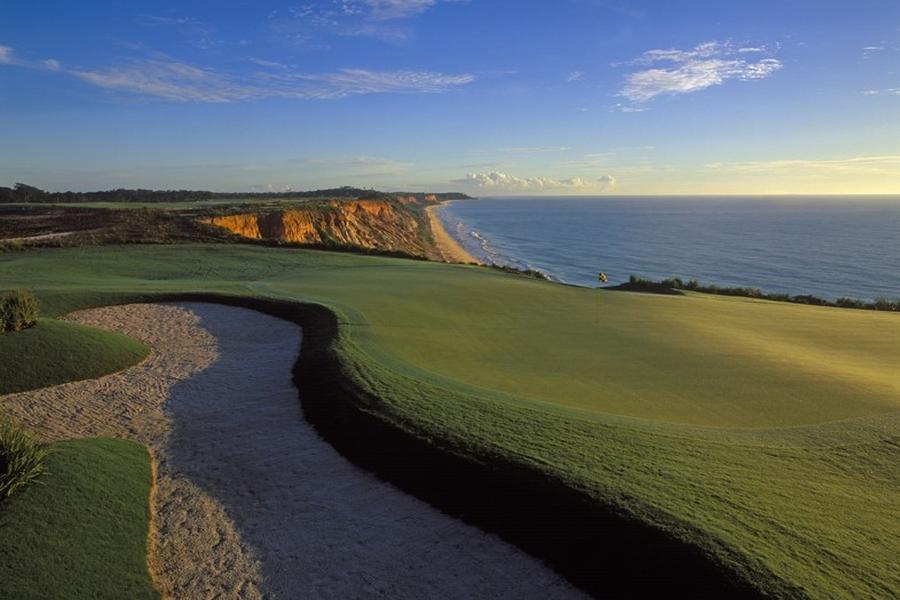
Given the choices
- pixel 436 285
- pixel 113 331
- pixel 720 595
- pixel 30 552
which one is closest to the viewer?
pixel 720 595

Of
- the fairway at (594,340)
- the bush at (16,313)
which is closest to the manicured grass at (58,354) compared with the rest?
the bush at (16,313)

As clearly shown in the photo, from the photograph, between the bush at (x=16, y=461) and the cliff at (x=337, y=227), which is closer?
the bush at (x=16, y=461)

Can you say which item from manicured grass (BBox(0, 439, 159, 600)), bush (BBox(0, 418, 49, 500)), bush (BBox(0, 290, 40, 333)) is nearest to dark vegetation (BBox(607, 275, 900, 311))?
bush (BBox(0, 290, 40, 333))

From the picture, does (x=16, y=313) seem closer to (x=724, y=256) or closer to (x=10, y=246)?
(x=10, y=246)

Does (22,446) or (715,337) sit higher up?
(22,446)

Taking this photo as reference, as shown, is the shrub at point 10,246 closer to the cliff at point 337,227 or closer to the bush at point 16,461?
the cliff at point 337,227

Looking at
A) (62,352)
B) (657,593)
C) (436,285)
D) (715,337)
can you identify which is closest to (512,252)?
(436,285)

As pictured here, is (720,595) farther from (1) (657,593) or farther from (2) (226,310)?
(2) (226,310)

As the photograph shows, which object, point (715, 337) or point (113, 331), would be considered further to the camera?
point (715, 337)
